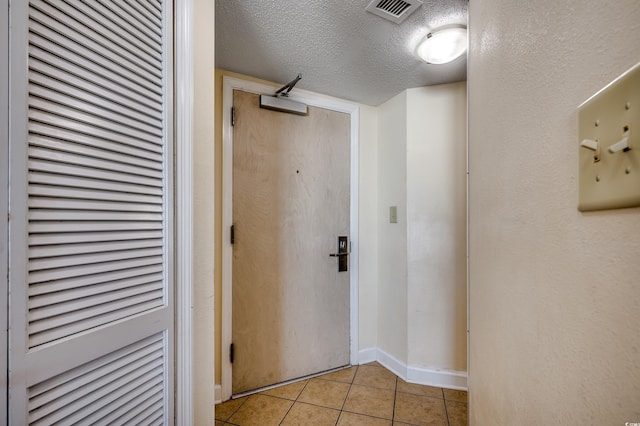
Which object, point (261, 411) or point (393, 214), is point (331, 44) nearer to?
point (393, 214)

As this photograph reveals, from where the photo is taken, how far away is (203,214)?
1145mm

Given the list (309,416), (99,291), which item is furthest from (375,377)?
(99,291)

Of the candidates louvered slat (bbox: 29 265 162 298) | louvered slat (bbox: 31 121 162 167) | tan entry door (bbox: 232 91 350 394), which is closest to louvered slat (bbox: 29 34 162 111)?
louvered slat (bbox: 31 121 162 167)

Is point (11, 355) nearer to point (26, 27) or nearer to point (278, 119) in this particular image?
point (26, 27)

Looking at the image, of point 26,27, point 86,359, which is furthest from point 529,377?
point 26,27

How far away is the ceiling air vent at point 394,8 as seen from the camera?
1.29 meters

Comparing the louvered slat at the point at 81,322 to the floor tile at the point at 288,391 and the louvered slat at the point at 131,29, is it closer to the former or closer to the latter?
the louvered slat at the point at 131,29

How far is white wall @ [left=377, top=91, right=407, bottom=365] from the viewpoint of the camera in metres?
2.15

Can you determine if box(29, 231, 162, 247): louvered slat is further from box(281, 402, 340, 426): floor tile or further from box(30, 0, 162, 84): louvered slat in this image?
box(281, 402, 340, 426): floor tile

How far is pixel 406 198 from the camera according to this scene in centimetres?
211

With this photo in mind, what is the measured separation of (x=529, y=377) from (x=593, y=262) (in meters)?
0.30

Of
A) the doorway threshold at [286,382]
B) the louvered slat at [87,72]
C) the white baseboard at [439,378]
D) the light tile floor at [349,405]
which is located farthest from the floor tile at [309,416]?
the louvered slat at [87,72]

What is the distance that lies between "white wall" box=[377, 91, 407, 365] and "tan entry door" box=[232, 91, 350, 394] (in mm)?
316

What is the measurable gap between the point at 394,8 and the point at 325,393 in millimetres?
2290
